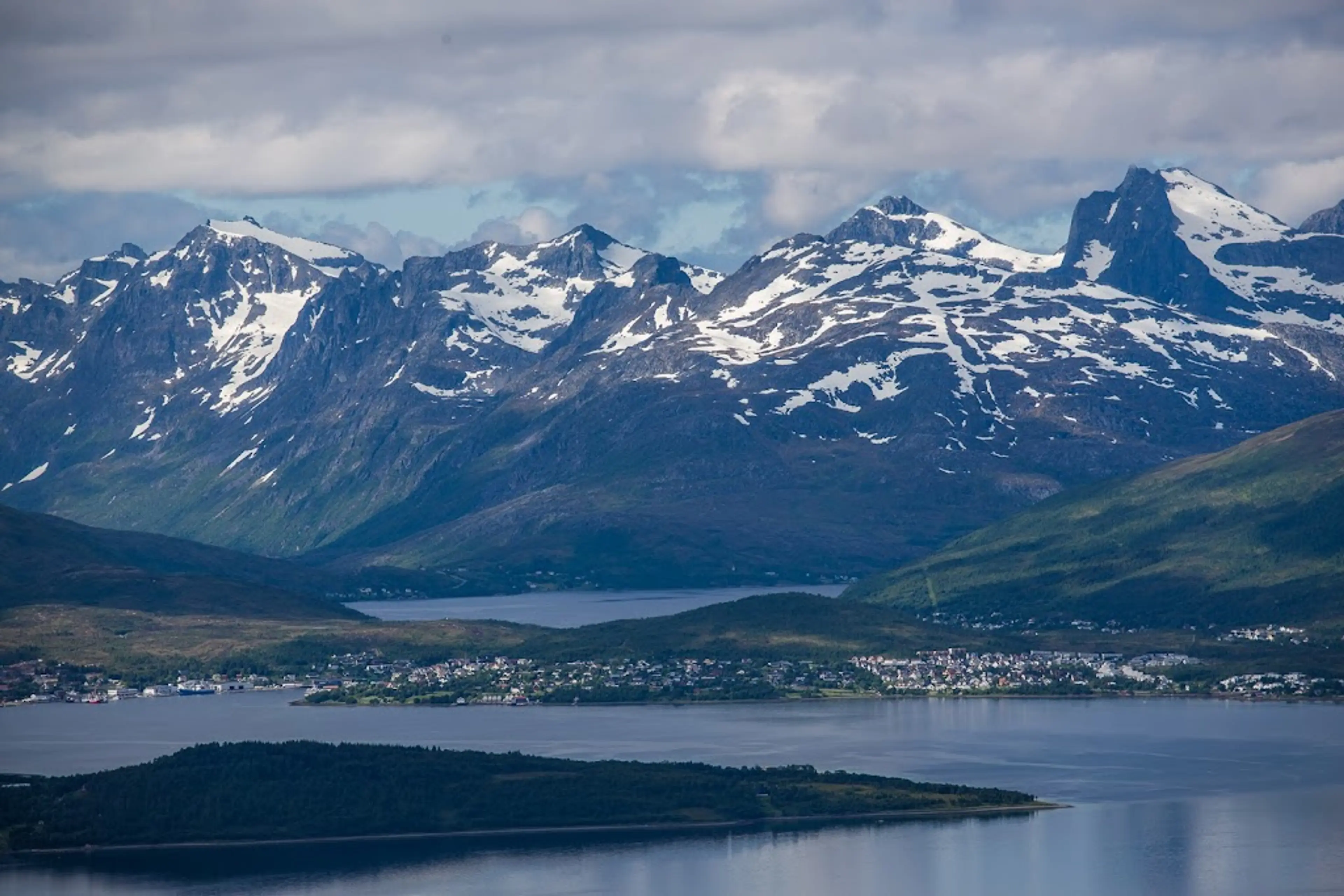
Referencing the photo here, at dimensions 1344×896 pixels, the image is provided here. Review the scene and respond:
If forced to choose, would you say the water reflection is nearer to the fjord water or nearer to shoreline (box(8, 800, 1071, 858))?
the fjord water

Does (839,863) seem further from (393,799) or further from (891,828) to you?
(393,799)

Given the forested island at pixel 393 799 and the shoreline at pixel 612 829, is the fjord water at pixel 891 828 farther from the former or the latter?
the forested island at pixel 393 799

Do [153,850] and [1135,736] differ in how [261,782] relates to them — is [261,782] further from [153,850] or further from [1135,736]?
[1135,736]

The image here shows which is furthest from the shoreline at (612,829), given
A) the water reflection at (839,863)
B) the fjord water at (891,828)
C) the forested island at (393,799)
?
the fjord water at (891,828)

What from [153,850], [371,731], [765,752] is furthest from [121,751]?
[765,752]

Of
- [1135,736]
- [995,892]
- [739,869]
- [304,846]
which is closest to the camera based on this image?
[995,892]

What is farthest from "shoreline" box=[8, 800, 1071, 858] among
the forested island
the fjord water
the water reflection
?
the fjord water
